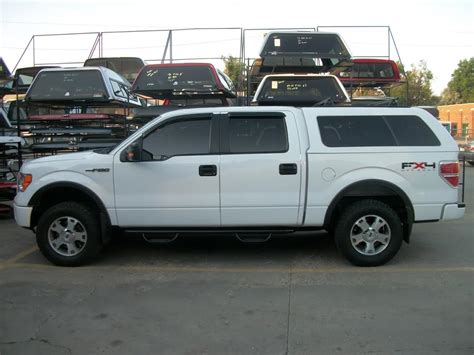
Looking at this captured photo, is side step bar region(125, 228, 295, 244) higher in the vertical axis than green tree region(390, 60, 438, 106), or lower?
lower

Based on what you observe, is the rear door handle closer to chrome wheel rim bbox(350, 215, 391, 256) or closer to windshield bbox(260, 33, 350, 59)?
chrome wheel rim bbox(350, 215, 391, 256)

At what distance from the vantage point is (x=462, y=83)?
3445 inches

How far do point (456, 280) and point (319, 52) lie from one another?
6083 mm

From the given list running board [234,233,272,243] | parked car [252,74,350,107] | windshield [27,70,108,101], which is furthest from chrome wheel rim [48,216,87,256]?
parked car [252,74,350,107]

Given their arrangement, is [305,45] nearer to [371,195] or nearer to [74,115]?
[74,115]

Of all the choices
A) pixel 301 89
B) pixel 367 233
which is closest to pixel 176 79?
pixel 301 89

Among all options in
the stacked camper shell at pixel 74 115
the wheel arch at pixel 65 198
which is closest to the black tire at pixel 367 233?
the wheel arch at pixel 65 198

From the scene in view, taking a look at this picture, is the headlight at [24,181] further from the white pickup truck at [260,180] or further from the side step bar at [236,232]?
the side step bar at [236,232]

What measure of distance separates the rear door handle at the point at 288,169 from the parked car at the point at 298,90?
383 cm

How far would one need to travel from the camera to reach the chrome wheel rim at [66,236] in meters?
5.82

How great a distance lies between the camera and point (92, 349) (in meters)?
3.79

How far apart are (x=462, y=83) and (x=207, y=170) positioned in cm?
9278

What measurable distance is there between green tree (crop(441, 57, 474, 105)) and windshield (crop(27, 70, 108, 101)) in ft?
282

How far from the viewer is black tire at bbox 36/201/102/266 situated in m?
5.77
